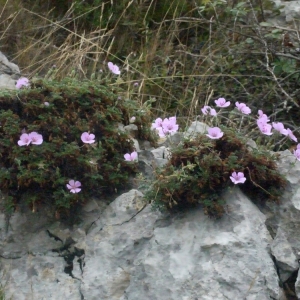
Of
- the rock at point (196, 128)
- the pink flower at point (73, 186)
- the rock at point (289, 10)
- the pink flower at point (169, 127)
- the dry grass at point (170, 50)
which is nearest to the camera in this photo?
the pink flower at point (73, 186)

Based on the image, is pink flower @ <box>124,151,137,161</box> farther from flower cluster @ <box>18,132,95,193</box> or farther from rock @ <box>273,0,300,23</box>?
rock @ <box>273,0,300,23</box>

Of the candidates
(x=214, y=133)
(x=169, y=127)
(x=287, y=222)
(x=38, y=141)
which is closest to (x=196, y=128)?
(x=169, y=127)

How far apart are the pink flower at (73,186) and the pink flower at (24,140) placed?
26cm

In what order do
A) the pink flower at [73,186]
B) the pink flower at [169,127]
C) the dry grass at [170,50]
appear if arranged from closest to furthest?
the pink flower at [73,186], the pink flower at [169,127], the dry grass at [170,50]

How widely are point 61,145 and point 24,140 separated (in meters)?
0.17

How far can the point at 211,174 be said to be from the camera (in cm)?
293

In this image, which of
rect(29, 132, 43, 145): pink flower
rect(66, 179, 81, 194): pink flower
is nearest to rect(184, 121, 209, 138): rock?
rect(66, 179, 81, 194): pink flower

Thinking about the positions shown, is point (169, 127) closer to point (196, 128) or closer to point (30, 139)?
point (196, 128)

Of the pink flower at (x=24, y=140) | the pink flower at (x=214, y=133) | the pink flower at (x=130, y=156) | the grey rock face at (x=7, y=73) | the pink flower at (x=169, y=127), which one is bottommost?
the grey rock face at (x=7, y=73)

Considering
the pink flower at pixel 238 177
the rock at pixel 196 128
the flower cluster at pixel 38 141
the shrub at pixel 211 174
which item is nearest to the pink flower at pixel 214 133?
the shrub at pixel 211 174

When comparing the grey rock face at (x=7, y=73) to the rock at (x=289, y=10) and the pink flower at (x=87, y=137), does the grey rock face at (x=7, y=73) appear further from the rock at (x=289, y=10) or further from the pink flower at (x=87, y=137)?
the rock at (x=289, y=10)

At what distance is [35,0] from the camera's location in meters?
5.87

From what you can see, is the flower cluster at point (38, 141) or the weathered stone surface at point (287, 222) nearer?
the weathered stone surface at point (287, 222)

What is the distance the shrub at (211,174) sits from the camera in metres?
2.92
